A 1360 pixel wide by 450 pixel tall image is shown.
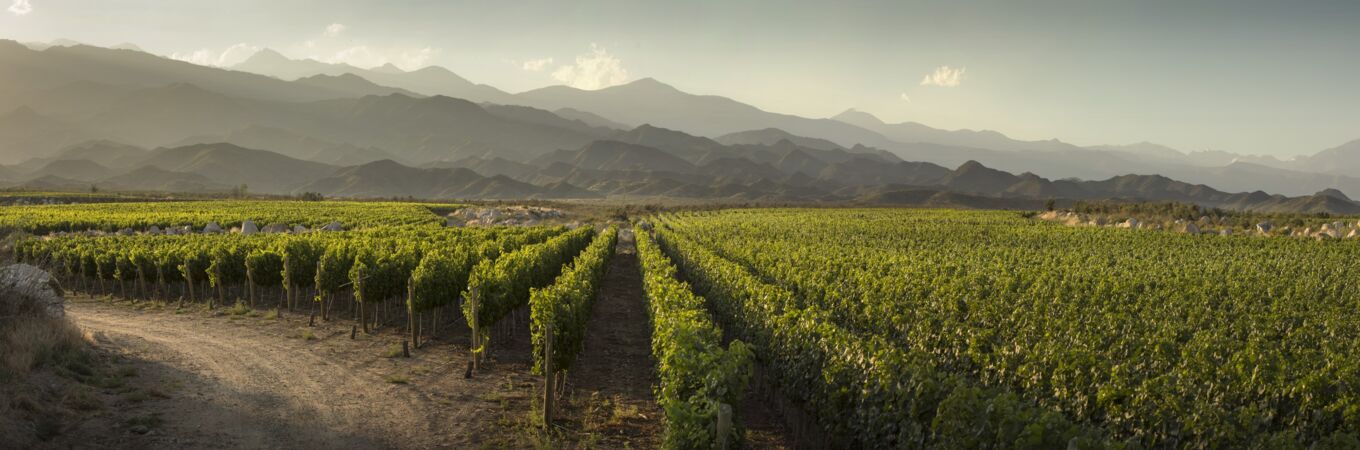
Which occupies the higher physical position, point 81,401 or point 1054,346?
point 1054,346

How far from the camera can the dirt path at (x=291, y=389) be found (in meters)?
11.9

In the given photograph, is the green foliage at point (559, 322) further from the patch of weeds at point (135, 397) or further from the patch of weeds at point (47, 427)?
the patch of weeds at point (47, 427)

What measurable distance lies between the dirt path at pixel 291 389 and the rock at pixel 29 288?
136cm

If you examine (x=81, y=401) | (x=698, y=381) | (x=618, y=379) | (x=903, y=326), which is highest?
(x=698, y=381)

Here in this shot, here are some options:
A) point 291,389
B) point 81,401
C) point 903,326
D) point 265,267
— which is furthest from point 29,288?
point 903,326

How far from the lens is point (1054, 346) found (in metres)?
11.6

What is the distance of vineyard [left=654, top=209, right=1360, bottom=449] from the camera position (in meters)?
8.66

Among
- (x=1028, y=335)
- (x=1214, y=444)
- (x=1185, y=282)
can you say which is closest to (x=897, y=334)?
(x=1028, y=335)

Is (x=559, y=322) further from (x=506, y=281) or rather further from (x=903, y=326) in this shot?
(x=903, y=326)

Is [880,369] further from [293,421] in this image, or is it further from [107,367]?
[107,367]

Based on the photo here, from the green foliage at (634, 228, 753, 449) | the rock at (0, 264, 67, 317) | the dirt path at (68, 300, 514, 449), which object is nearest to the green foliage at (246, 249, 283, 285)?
the dirt path at (68, 300, 514, 449)

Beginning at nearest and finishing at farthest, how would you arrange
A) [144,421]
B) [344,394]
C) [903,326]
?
[144,421], [344,394], [903,326]

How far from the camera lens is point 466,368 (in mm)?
17062

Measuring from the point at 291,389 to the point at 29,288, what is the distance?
287 inches
